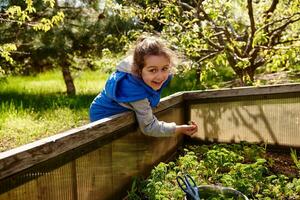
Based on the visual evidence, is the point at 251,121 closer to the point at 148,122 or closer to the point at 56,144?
the point at 148,122

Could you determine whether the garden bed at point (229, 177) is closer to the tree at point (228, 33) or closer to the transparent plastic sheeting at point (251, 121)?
the transparent plastic sheeting at point (251, 121)

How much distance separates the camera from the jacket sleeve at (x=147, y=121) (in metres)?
2.73

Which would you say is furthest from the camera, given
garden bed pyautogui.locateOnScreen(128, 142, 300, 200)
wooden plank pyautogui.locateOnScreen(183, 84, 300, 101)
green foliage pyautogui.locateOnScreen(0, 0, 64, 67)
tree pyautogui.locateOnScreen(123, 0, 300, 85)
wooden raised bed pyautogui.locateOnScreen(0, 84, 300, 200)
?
tree pyautogui.locateOnScreen(123, 0, 300, 85)

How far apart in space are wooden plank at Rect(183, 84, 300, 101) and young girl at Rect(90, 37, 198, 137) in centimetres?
114

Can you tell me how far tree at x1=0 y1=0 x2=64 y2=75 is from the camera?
13.0 feet

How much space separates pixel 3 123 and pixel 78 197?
3321 mm

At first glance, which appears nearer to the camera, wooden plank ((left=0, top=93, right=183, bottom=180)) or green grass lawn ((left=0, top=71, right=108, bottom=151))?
wooden plank ((left=0, top=93, right=183, bottom=180))

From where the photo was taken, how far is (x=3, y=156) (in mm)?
1659

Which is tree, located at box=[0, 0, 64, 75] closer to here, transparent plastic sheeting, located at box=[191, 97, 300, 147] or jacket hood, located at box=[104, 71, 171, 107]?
jacket hood, located at box=[104, 71, 171, 107]

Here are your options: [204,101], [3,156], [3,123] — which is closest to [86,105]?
[3,123]

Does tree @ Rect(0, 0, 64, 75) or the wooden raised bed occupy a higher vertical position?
tree @ Rect(0, 0, 64, 75)

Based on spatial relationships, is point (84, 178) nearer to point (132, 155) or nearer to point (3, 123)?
point (132, 155)

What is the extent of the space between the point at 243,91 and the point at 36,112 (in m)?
3.32

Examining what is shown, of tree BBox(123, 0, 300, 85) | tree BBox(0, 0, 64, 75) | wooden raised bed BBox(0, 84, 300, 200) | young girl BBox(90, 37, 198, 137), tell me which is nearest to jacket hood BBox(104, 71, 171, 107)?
young girl BBox(90, 37, 198, 137)
